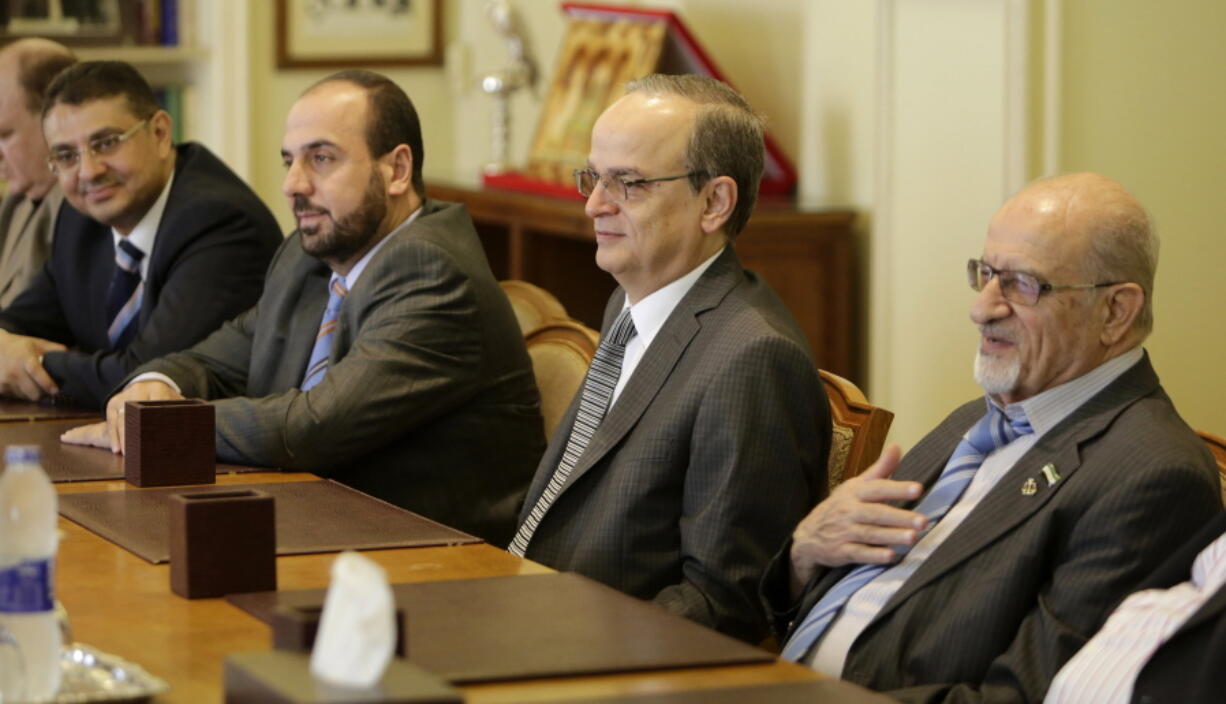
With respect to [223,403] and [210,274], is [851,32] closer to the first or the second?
[210,274]

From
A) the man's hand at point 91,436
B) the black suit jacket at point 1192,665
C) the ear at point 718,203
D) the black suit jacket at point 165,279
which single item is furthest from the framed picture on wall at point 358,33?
the black suit jacket at point 1192,665

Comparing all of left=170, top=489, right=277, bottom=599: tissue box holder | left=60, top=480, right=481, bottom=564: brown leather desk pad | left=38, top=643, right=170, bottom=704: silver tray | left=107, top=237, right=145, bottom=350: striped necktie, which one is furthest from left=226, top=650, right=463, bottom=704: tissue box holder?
left=107, top=237, right=145, bottom=350: striped necktie

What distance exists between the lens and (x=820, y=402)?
95.3 inches

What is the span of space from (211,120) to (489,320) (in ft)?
11.6

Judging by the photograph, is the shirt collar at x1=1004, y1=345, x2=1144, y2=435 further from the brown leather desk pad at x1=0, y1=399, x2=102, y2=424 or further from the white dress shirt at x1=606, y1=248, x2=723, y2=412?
the brown leather desk pad at x1=0, y1=399, x2=102, y2=424

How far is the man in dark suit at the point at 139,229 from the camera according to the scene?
3.66 metres

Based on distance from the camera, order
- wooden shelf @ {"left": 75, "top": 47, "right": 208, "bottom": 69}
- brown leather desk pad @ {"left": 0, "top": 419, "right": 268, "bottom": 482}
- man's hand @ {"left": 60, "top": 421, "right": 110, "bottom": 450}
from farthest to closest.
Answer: wooden shelf @ {"left": 75, "top": 47, "right": 208, "bottom": 69} → man's hand @ {"left": 60, "top": 421, "right": 110, "bottom": 450} → brown leather desk pad @ {"left": 0, "top": 419, "right": 268, "bottom": 482}

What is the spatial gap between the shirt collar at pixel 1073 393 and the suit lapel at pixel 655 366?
0.54 meters

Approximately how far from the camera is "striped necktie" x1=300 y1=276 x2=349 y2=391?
319 centimetres

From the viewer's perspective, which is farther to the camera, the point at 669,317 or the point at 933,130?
the point at 933,130

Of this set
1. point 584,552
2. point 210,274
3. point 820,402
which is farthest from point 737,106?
point 210,274

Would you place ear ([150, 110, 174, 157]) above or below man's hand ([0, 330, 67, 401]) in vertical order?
above

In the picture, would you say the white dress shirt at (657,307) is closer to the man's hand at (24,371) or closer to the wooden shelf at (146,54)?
the man's hand at (24,371)

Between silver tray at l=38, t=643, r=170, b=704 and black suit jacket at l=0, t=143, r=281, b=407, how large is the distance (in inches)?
71.5
